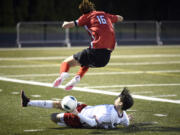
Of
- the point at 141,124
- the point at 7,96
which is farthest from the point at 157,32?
the point at 141,124

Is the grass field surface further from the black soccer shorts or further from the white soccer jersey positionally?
the black soccer shorts

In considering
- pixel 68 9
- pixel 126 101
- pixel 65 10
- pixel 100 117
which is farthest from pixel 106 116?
pixel 65 10

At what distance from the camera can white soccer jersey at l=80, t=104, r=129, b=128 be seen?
7.90 m

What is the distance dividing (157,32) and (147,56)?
29.0 feet

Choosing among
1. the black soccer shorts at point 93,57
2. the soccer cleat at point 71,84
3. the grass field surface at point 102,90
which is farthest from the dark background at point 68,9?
the black soccer shorts at point 93,57

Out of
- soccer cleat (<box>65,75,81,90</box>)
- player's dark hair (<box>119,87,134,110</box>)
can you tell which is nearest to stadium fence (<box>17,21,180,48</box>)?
soccer cleat (<box>65,75,81,90</box>)

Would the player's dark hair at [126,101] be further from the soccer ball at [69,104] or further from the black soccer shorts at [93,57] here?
the black soccer shorts at [93,57]

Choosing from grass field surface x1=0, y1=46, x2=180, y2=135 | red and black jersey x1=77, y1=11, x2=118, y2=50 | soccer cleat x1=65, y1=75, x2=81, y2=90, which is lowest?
grass field surface x1=0, y1=46, x2=180, y2=135

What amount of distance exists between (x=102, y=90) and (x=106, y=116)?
189 inches

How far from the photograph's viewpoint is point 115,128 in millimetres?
8109

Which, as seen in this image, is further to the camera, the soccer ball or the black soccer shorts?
the black soccer shorts

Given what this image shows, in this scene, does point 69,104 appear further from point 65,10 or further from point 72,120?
point 65,10

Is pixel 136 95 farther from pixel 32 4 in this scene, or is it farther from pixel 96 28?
pixel 32 4

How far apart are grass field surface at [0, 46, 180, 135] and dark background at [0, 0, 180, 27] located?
72.6ft
